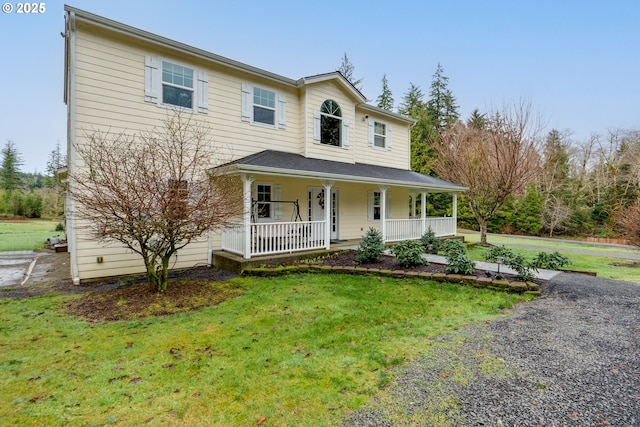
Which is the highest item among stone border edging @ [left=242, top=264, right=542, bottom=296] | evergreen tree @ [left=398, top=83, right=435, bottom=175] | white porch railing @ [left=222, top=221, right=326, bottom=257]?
evergreen tree @ [left=398, top=83, right=435, bottom=175]

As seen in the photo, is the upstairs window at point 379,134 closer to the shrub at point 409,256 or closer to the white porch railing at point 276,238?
the white porch railing at point 276,238

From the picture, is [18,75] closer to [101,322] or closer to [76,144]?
[76,144]

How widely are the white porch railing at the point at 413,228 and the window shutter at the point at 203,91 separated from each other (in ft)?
24.8

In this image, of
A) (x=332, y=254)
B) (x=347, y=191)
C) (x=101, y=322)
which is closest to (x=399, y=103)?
(x=347, y=191)

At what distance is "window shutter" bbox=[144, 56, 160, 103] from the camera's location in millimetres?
8086

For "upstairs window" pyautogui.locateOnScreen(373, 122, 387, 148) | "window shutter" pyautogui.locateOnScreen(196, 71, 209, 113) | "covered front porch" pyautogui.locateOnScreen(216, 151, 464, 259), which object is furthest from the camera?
"upstairs window" pyautogui.locateOnScreen(373, 122, 387, 148)

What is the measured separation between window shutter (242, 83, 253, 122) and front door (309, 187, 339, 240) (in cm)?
349

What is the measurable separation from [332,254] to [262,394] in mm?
6821

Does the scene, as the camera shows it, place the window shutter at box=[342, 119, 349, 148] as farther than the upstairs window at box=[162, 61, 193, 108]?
Yes

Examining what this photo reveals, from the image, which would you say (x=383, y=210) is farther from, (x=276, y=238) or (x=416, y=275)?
(x=276, y=238)

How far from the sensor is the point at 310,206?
11555 millimetres

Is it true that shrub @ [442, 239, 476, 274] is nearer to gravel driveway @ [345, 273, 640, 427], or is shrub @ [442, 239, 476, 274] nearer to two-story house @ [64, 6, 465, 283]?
gravel driveway @ [345, 273, 640, 427]

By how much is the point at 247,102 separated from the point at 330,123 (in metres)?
3.50

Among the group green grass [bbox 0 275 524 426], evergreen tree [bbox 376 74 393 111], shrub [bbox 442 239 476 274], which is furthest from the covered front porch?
evergreen tree [bbox 376 74 393 111]
